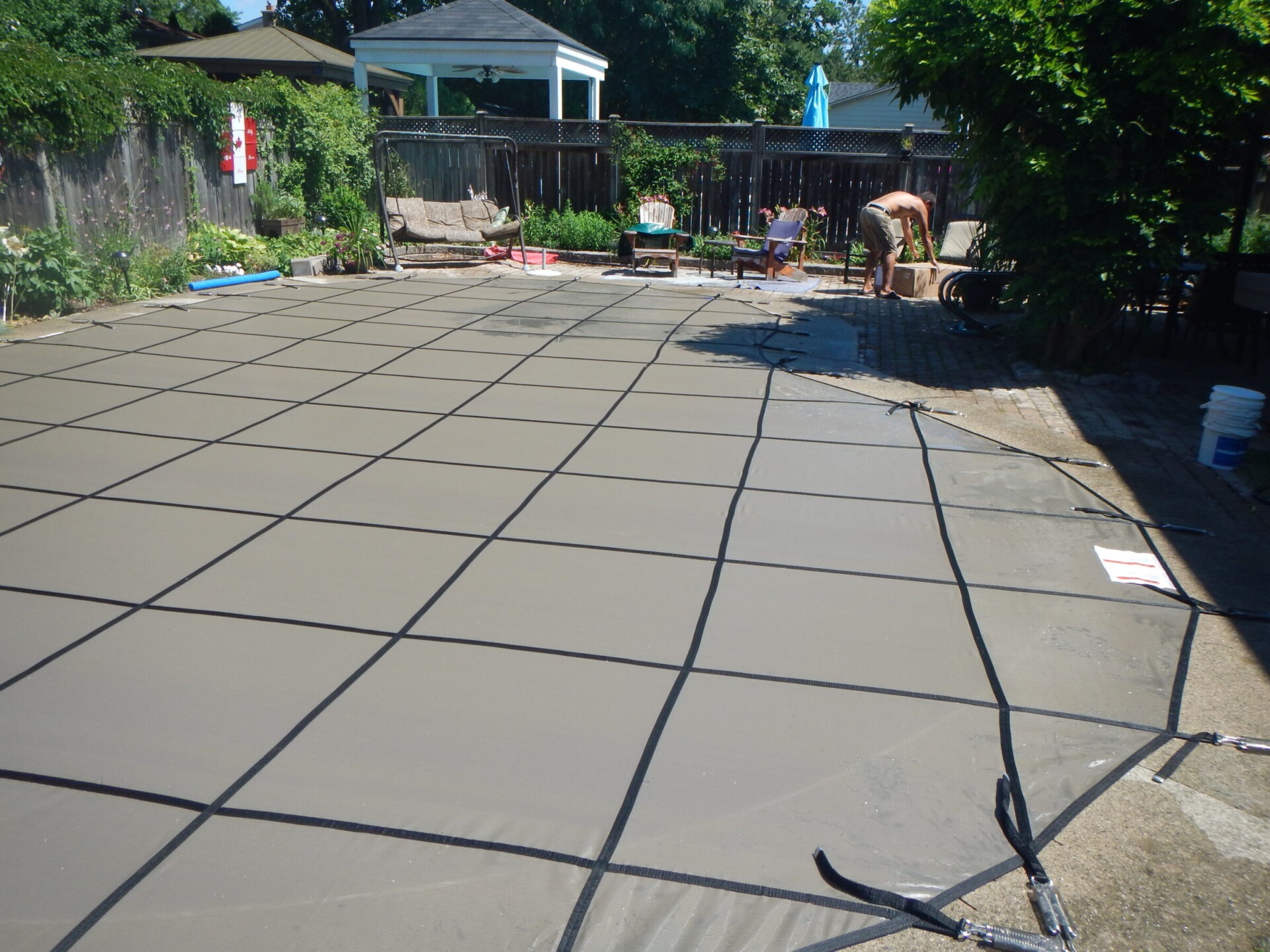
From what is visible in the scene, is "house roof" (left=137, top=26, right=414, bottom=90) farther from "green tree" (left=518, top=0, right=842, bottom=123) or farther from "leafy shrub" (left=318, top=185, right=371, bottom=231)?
"green tree" (left=518, top=0, right=842, bottom=123)

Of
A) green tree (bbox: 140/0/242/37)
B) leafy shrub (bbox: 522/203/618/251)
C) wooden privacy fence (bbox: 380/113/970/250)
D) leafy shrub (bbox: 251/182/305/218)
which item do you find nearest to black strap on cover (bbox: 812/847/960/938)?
wooden privacy fence (bbox: 380/113/970/250)

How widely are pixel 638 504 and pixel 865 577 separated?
109 centimetres

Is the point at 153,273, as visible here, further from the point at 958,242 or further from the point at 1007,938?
the point at 1007,938

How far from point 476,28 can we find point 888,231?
26.8ft

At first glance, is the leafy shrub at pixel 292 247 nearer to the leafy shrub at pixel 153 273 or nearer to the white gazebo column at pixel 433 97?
the leafy shrub at pixel 153 273

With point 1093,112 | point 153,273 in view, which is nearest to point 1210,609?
point 1093,112

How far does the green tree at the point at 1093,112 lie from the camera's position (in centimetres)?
560

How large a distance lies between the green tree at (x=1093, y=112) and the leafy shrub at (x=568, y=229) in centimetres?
606

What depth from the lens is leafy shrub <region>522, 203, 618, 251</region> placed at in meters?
12.2

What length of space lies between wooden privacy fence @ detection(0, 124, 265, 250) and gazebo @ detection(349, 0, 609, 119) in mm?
4301

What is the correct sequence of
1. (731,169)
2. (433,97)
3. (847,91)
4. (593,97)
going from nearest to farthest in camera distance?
(731,169) < (593,97) < (433,97) < (847,91)

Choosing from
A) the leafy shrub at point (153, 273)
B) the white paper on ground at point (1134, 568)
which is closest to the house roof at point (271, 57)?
the leafy shrub at point (153, 273)

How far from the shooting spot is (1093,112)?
582 centimetres

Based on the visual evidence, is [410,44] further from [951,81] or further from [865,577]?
[865,577]
